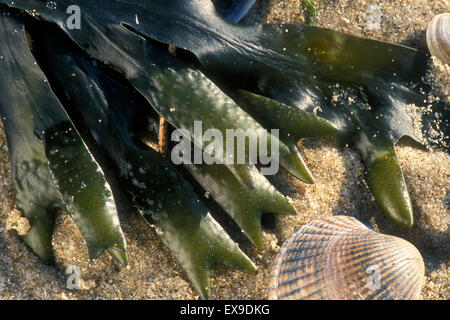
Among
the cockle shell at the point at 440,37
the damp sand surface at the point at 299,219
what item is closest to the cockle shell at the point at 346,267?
the damp sand surface at the point at 299,219

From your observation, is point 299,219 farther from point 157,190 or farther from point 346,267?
point 157,190

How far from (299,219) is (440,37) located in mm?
944

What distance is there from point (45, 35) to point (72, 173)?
52cm

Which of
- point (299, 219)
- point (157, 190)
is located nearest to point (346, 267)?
point (299, 219)

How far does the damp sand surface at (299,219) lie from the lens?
1428 mm

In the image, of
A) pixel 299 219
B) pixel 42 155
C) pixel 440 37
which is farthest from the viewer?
pixel 440 37

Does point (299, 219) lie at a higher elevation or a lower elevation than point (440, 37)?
lower

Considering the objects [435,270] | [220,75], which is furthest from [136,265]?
[435,270]

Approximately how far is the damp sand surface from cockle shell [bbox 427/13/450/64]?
0.15 feet

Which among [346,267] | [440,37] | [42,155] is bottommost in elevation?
[346,267]

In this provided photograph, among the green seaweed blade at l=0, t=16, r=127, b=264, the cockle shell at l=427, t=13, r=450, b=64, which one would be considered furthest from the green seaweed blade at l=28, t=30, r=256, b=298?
the cockle shell at l=427, t=13, r=450, b=64

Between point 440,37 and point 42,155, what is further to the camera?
point 440,37

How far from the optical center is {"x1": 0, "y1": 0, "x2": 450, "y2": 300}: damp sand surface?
1428mm

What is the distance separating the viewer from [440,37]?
1684 mm
